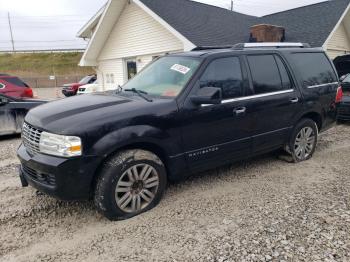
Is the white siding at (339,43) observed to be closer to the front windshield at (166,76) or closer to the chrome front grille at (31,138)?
the front windshield at (166,76)

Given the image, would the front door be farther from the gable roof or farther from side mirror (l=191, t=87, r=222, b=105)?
the gable roof

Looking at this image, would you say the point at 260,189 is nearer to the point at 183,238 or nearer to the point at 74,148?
the point at 183,238

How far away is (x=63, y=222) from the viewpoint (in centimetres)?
354

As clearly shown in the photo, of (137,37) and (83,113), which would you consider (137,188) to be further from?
(137,37)

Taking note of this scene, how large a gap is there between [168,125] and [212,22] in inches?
473

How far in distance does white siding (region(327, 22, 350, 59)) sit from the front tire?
14349mm

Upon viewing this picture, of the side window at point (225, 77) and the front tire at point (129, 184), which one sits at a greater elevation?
the side window at point (225, 77)

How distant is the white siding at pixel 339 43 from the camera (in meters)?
15.3

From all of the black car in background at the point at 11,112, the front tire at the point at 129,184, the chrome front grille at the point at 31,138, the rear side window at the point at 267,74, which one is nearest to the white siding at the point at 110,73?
the black car in background at the point at 11,112

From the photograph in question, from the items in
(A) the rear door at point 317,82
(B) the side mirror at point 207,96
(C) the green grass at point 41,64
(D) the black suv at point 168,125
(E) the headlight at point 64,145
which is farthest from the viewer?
(C) the green grass at point 41,64

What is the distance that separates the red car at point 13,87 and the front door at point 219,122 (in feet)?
22.0

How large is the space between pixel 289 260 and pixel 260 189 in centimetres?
157

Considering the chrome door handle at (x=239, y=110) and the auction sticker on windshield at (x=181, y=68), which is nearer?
the auction sticker on windshield at (x=181, y=68)

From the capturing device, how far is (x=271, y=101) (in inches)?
183
